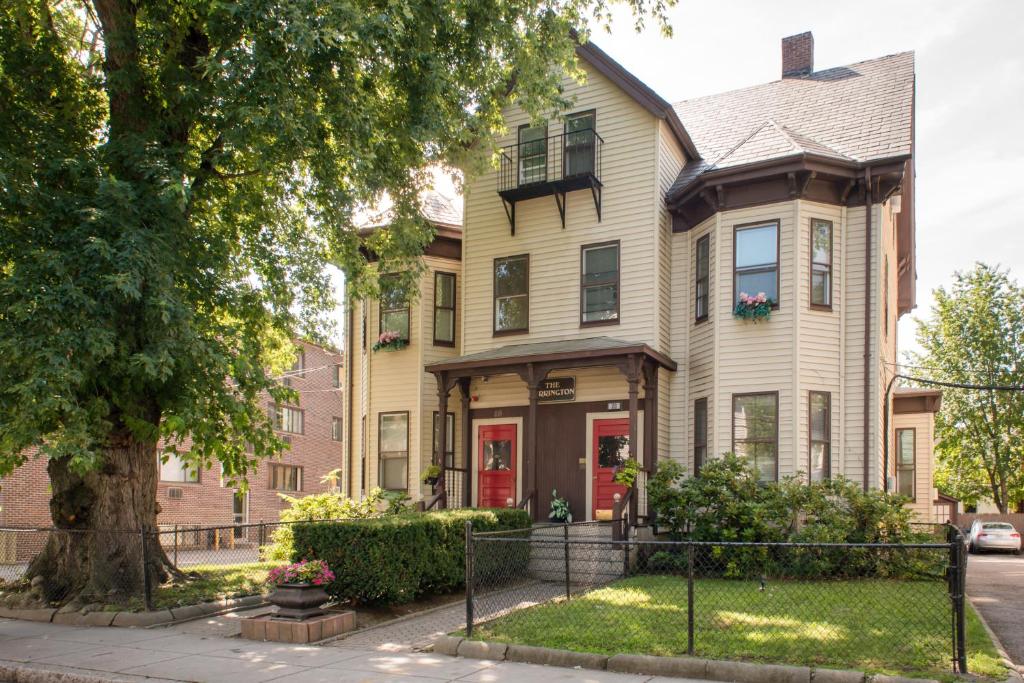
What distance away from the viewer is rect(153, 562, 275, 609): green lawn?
12.4m

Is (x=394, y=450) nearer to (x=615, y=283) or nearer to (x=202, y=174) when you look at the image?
(x=615, y=283)

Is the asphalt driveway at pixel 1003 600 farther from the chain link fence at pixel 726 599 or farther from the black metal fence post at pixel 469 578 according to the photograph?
the black metal fence post at pixel 469 578

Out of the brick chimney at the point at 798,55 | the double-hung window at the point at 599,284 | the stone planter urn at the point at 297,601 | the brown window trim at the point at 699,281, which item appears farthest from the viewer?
the brick chimney at the point at 798,55

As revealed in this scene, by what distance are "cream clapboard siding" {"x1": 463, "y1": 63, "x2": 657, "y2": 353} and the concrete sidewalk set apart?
31.9 ft

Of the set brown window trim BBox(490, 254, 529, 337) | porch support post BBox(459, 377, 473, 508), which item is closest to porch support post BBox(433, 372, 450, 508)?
porch support post BBox(459, 377, 473, 508)

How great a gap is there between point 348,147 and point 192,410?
4408 mm

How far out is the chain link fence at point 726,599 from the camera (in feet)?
26.5

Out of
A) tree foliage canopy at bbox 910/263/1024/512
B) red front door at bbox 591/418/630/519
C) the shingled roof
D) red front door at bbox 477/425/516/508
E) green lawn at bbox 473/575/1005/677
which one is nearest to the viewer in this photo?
green lawn at bbox 473/575/1005/677

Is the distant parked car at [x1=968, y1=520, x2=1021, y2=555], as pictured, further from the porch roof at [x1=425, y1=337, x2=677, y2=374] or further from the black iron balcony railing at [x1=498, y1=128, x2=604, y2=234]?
the black iron balcony railing at [x1=498, y1=128, x2=604, y2=234]

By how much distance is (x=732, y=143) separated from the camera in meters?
19.1

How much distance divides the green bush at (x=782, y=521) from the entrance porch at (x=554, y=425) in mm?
1162

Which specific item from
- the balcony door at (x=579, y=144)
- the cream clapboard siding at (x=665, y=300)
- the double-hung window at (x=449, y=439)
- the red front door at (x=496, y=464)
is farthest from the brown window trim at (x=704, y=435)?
the balcony door at (x=579, y=144)

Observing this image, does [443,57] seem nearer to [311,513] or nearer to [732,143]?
[732,143]

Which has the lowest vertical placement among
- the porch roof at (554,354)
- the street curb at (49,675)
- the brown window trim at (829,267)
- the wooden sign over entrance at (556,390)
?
the street curb at (49,675)
